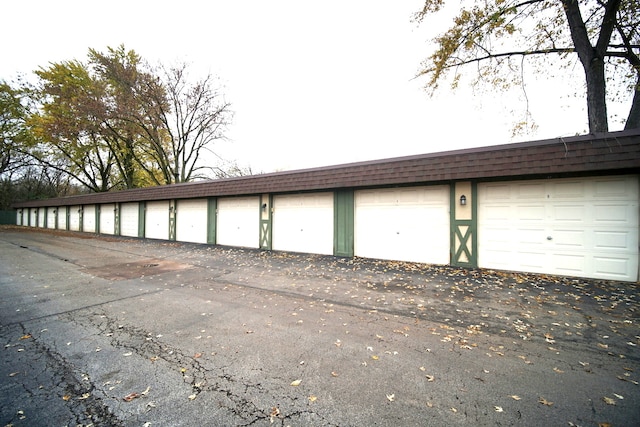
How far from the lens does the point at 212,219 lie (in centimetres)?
1282

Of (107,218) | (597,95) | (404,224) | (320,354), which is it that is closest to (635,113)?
(597,95)

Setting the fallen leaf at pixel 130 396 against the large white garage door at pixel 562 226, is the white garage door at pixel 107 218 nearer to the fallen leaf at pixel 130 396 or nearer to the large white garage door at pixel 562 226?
the fallen leaf at pixel 130 396

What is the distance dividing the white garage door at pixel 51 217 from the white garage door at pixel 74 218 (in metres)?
4.64

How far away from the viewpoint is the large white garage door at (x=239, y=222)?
37.6 ft

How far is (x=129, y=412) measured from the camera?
1920 millimetres

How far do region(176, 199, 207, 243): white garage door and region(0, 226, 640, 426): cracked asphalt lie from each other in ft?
25.8

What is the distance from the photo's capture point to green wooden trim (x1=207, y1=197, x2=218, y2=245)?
502 inches

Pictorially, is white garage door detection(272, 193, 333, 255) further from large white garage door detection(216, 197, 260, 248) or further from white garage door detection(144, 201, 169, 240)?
white garage door detection(144, 201, 169, 240)

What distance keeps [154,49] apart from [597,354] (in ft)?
90.6

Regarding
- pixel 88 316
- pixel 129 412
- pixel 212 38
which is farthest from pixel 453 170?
pixel 212 38

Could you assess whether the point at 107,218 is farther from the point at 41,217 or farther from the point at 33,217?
the point at 33,217

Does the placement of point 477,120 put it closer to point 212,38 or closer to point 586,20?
point 586,20

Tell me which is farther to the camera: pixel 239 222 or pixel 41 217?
pixel 41 217

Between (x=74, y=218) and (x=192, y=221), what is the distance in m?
17.1
